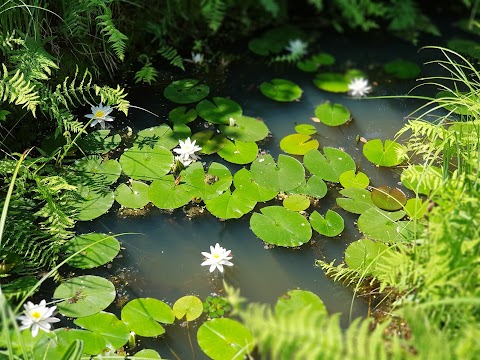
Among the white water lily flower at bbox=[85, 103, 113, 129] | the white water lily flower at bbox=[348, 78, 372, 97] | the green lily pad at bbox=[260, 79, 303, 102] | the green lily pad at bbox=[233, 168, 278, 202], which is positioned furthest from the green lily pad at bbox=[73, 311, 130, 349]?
the white water lily flower at bbox=[348, 78, 372, 97]

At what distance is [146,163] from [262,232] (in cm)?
80

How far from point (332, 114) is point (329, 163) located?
48cm

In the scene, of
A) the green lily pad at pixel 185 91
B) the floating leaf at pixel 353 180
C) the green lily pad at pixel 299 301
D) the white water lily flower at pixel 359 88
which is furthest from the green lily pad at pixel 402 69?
the green lily pad at pixel 299 301

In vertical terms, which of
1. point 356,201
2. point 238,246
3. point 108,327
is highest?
point 356,201

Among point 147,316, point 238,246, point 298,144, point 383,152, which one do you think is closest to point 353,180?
point 383,152

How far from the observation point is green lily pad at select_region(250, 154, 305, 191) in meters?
2.89

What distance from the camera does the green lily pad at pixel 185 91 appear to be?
3.39 meters

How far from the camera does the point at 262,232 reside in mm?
2672

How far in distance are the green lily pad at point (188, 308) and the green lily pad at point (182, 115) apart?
1224 millimetres

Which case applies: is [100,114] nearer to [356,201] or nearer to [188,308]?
[188,308]

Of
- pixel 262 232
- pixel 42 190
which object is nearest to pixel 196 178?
pixel 262 232

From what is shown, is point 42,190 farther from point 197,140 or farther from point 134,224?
point 197,140

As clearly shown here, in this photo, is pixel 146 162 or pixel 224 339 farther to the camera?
pixel 146 162

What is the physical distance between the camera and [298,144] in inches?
125
